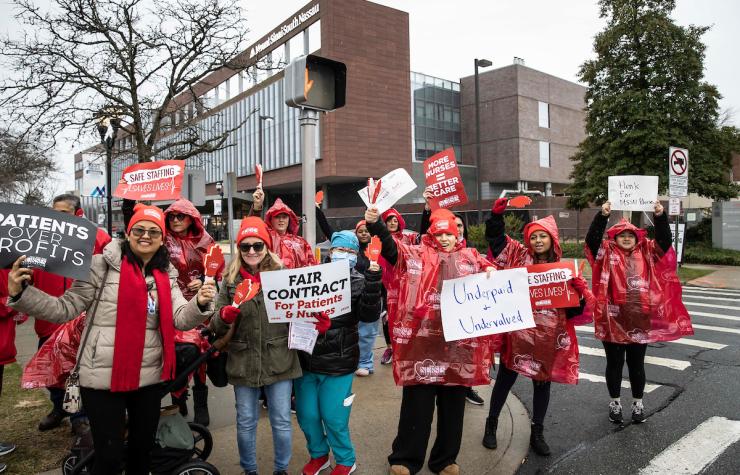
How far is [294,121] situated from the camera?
144 feet

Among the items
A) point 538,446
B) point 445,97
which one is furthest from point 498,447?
point 445,97

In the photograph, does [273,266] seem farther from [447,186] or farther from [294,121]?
A: [294,121]

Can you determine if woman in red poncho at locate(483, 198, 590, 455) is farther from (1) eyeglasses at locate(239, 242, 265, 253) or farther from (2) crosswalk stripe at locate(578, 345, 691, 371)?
(2) crosswalk stripe at locate(578, 345, 691, 371)

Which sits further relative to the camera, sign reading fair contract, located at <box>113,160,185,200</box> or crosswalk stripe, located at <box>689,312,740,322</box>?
crosswalk stripe, located at <box>689,312,740,322</box>

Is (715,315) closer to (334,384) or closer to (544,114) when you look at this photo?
(334,384)

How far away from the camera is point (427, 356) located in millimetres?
3459

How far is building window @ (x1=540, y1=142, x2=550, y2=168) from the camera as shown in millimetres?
49469

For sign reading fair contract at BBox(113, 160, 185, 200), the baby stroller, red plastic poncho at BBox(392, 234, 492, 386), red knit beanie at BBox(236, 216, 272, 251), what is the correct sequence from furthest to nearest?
sign reading fair contract at BBox(113, 160, 185, 200), red plastic poncho at BBox(392, 234, 492, 386), red knit beanie at BBox(236, 216, 272, 251), the baby stroller

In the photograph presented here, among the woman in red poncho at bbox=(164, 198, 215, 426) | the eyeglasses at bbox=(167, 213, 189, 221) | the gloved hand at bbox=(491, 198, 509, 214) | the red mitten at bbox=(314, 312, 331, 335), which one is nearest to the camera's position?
the red mitten at bbox=(314, 312, 331, 335)

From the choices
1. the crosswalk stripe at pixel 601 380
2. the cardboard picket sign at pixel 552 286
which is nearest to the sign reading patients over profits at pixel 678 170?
the crosswalk stripe at pixel 601 380

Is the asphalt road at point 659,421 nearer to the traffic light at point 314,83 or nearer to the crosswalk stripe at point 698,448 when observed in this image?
the crosswalk stripe at point 698,448

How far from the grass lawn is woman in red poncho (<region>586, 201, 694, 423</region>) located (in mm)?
4630

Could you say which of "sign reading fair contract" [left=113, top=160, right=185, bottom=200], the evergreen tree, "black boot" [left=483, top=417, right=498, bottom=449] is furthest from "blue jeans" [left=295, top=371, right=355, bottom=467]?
the evergreen tree

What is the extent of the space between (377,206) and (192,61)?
1216cm
